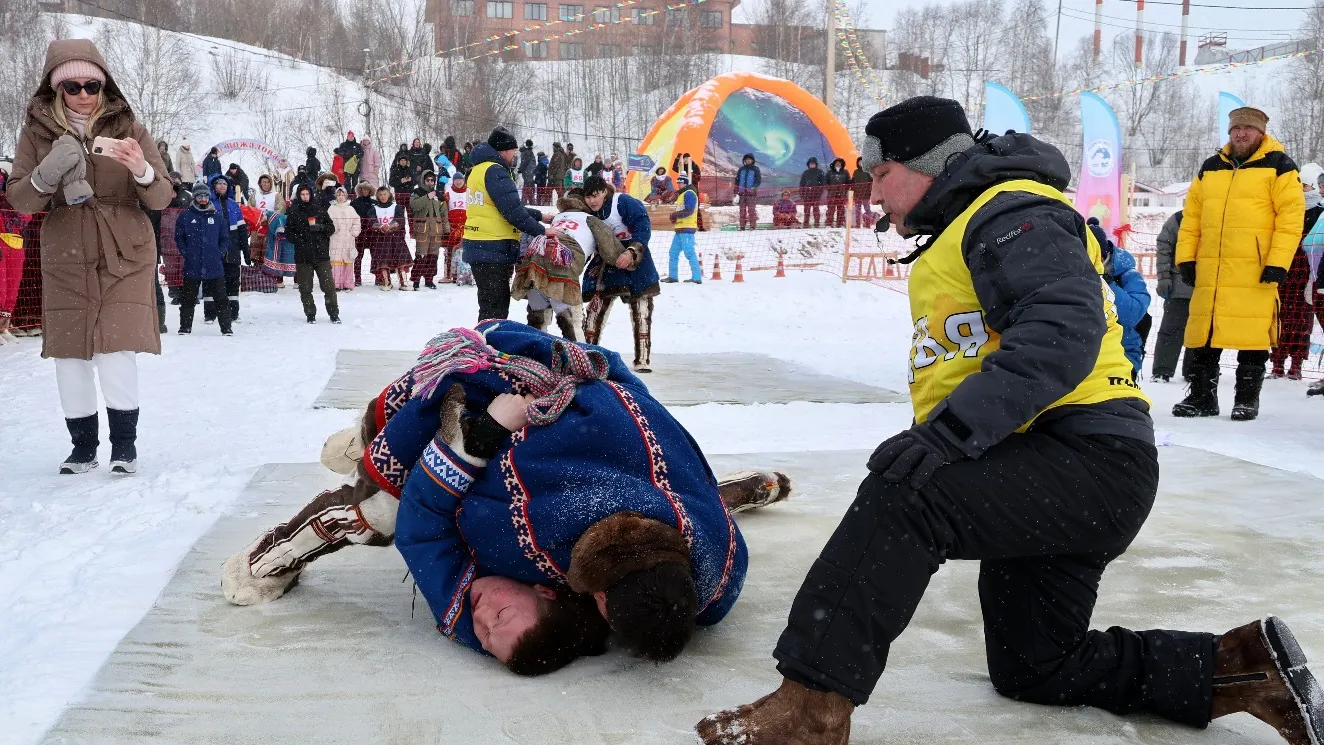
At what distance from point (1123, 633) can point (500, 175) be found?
17.8 ft

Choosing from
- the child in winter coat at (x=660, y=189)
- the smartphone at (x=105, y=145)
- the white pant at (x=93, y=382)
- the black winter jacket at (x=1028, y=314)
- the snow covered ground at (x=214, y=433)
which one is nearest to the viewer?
the black winter jacket at (x=1028, y=314)

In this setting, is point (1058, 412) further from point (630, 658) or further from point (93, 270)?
point (93, 270)

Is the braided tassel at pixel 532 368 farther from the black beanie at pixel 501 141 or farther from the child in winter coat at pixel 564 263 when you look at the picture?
the black beanie at pixel 501 141

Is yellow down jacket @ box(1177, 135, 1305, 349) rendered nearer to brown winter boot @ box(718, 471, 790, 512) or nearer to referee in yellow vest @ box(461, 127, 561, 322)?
brown winter boot @ box(718, 471, 790, 512)

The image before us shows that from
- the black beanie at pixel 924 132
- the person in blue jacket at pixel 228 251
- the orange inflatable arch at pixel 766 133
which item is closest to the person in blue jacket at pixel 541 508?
the black beanie at pixel 924 132

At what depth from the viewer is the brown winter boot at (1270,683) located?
1.81 metres

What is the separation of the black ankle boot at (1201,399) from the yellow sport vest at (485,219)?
4.25 m

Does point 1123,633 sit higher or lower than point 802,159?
lower

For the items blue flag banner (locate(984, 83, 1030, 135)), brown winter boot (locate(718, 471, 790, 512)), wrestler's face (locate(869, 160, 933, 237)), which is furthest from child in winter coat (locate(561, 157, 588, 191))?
wrestler's face (locate(869, 160, 933, 237))

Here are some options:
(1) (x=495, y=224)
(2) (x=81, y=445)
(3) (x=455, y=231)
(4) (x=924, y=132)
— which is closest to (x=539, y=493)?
(4) (x=924, y=132)

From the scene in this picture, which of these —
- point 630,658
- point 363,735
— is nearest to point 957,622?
point 630,658

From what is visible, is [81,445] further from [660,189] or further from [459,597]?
[660,189]

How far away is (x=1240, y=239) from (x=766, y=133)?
16.1 m

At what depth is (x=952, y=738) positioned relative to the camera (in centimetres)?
200
